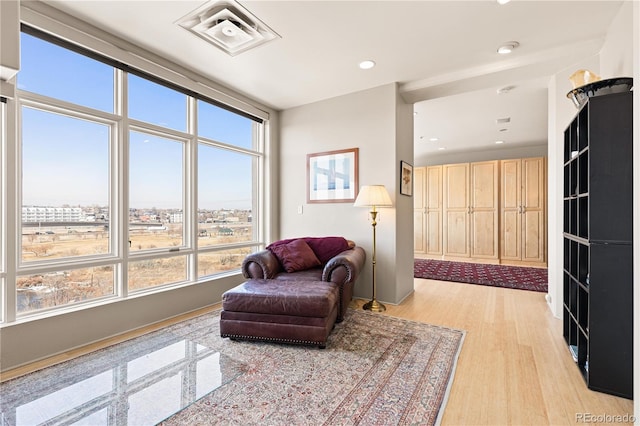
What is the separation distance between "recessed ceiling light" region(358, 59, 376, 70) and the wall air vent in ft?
3.01

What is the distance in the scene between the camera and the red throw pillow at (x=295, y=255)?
10.3 feet

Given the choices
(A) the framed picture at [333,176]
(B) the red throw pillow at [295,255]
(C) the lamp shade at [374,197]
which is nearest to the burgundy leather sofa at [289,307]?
(B) the red throw pillow at [295,255]

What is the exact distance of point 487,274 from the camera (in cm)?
507

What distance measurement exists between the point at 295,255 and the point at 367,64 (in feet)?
6.86

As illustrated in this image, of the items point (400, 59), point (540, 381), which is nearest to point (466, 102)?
point (400, 59)

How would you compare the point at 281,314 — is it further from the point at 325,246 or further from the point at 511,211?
the point at 511,211

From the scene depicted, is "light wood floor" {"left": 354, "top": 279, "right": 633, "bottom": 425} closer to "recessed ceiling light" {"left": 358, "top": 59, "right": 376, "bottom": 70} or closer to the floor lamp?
the floor lamp

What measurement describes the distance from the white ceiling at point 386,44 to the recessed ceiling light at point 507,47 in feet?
0.15

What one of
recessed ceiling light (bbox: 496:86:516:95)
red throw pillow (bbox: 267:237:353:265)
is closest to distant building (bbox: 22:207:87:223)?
red throw pillow (bbox: 267:237:353:265)

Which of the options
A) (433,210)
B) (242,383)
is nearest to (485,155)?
(433,210)

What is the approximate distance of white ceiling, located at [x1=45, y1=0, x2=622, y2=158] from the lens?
219 cm

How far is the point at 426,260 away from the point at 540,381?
4.79 metres

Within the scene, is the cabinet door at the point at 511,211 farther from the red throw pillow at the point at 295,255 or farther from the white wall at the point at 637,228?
the white wall at the point at 637,228

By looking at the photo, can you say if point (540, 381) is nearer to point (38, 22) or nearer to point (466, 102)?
point (466, 102)
